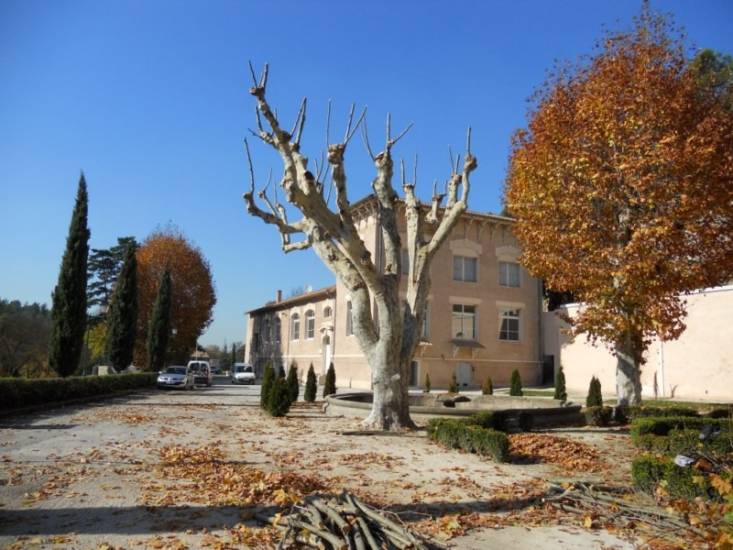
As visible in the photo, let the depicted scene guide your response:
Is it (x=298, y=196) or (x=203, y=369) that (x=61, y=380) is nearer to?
(x=298, y=196)

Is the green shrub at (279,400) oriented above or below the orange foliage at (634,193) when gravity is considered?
below

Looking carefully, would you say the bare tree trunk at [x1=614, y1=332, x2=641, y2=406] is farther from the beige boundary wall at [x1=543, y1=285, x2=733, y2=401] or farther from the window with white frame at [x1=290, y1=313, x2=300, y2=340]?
the window with white frame at [x1=290, y1=313, x2=300, y2=340]

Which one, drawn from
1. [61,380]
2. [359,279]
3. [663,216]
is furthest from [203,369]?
[663,216]

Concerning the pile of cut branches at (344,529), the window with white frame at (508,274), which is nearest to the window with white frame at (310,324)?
the window with white frame at (508,274)

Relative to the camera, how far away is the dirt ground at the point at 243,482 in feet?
18.2

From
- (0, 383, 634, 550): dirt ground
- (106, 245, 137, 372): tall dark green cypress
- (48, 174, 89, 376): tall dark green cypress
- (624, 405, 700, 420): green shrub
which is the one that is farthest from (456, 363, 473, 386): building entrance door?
(48, 174, 89, 376): tall dark green cypress

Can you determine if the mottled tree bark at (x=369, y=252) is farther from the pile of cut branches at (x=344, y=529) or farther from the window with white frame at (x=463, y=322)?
the window with white frame at (x=463, y=322)

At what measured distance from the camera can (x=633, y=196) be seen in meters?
14.9

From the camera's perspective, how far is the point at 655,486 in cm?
706

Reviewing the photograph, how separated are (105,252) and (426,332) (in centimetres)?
4451

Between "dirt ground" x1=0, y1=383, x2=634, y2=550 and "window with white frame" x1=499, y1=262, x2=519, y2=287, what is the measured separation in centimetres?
2263

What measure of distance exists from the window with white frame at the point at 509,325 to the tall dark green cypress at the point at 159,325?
2201 centimetres

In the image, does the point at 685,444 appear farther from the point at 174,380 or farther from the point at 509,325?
the point at 174,380

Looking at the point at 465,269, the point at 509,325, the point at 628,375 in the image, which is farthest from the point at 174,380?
the point at 628,375
